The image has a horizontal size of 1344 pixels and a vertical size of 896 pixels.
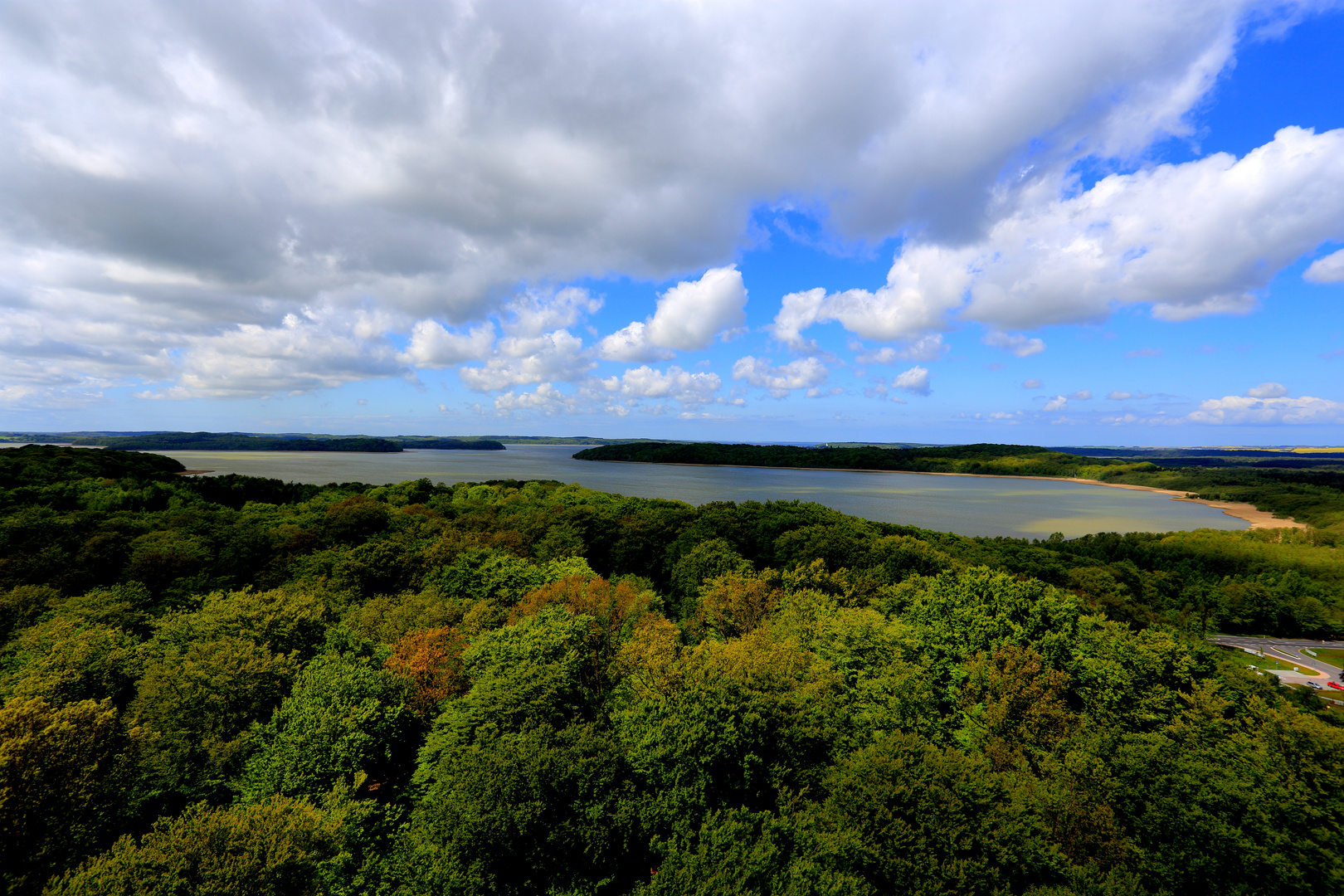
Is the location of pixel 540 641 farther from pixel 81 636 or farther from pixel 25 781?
pixel 81 636

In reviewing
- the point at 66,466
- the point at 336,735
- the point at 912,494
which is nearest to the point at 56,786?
the point at 336,735

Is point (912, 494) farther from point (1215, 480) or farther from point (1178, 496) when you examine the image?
point (1215, 480)

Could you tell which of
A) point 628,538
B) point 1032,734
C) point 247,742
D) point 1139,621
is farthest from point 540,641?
point 1139,621

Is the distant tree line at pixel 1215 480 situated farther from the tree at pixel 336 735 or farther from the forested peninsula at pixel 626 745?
the tree at pixel 336 735

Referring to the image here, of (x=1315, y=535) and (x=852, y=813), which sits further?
(x=1315, y=535)

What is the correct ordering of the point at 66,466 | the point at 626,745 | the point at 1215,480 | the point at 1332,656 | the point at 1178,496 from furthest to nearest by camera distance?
the point at 1215,480
the point at 1178,496
the point at 66,466
the point at 1332,656
the point at 626,745

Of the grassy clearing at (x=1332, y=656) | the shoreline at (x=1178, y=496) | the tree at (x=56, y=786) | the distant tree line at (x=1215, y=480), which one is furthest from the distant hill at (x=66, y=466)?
the distant tree line at (x=1215, y=480)
